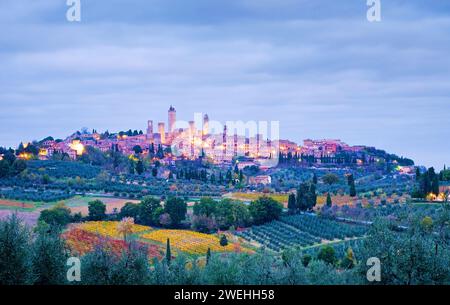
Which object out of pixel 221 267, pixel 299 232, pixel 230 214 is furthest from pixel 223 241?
pixel 221 267

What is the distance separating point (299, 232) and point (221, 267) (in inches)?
758

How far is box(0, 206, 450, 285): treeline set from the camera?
44.8 ft

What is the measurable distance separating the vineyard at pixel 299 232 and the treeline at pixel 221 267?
14.2 m

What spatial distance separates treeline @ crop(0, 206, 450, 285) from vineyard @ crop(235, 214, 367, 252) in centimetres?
1421

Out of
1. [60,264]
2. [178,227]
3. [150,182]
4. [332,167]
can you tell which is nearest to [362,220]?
[178,227]

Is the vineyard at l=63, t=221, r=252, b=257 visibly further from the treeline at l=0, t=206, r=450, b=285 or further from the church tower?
the church tower

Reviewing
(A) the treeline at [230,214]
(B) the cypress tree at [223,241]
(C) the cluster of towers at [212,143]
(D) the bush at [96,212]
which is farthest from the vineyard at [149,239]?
(C) the cluster of towers at [212,143]

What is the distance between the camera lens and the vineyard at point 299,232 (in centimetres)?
3036

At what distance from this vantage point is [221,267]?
47.1 feet

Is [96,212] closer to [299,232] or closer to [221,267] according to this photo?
[299,232]

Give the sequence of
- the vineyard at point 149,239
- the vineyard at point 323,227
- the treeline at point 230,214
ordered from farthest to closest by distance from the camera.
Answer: the treeline at point 230,214
the vineyard at point 323,227
the vineyard at point 149,239

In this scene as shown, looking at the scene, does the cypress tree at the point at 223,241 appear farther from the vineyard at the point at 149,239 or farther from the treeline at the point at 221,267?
the treeline at the point at 221,267

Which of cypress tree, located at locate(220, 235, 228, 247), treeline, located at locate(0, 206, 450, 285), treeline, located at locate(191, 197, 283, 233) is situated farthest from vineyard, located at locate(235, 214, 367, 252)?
treeline, located at locate(0, 206, 450, 285)
